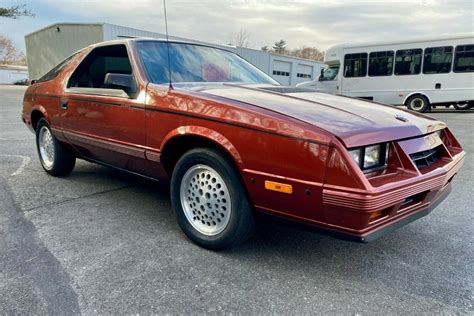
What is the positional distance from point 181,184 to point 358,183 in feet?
4.48

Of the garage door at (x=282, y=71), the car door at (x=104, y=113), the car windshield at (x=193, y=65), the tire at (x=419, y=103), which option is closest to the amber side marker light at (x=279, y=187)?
the car door at (x=104, y=113)

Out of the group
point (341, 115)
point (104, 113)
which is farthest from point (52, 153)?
point (341, 115)

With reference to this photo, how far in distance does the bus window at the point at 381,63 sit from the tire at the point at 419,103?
1.32 m

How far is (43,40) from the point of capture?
28781 millimetres

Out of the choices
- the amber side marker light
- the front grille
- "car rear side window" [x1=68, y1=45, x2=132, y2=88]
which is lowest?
the amber side marker light

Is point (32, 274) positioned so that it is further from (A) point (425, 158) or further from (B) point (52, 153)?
(A) point (425, 158)

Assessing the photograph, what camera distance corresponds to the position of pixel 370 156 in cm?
209

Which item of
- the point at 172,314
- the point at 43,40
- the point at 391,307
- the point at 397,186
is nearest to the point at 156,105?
the point at 172,314

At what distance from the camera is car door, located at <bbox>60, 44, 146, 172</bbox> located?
2.99m

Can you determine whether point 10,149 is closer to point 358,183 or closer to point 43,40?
point 358,183

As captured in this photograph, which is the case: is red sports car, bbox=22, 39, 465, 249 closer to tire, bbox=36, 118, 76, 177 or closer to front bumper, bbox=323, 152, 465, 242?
front bumper, bbox=323, 152, 465, 242

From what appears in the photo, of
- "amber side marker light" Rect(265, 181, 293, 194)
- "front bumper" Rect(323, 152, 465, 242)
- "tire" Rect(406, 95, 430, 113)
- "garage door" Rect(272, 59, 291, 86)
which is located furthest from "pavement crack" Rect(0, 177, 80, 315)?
"garage door" Rect(272, 59, 291, 86)

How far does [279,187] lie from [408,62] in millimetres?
13818

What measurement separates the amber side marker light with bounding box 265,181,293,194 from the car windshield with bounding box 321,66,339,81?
14156mm
